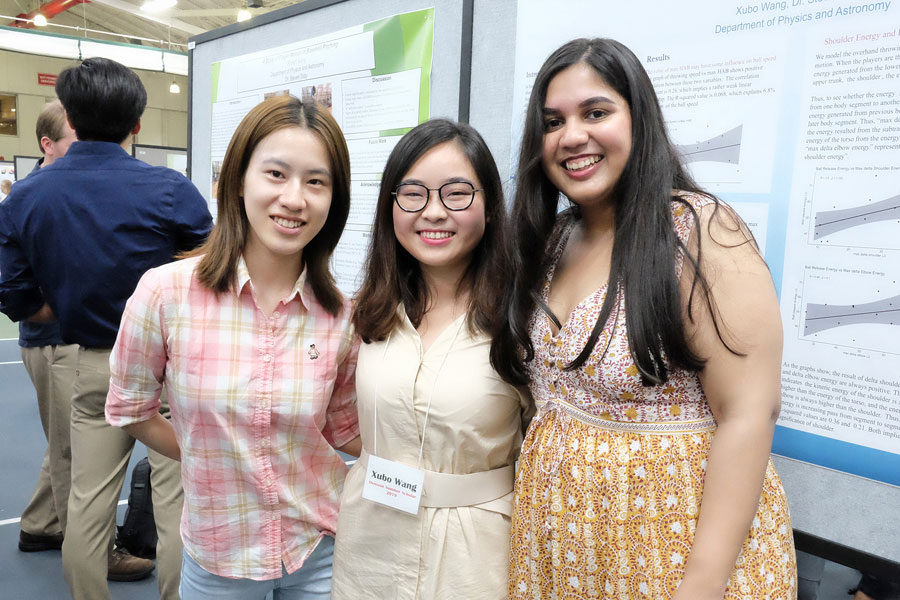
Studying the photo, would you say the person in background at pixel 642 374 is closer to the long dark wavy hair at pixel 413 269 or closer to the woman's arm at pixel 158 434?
the long dark wavy hair at pixel 413 269

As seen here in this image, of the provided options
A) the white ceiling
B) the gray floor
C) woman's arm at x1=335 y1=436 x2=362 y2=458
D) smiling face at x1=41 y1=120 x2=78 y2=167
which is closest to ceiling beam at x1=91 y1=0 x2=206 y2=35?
the white ceiling

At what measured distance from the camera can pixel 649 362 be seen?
3.02 ft

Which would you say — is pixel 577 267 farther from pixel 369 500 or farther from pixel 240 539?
pixel 240 539

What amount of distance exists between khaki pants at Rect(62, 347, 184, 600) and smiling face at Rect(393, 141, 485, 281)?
1.26 metres

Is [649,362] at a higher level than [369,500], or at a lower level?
higher

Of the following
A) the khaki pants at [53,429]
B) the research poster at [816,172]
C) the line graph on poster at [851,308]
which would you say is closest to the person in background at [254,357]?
the research poster at [816,172]

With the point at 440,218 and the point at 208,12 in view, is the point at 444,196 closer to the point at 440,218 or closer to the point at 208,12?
the point at 440,218

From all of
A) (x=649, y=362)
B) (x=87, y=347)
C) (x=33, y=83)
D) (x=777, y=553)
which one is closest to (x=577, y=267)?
(x=649, y=362)

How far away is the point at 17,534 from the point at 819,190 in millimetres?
3286

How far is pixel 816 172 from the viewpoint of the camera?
1.08 meters

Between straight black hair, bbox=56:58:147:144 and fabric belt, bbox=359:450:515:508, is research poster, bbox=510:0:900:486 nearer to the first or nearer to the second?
fabric belt, bbox=359:450:515:508

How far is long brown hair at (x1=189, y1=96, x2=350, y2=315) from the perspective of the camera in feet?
3.94

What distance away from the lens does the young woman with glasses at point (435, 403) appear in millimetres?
1166

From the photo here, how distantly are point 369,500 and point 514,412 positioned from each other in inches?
12.6
